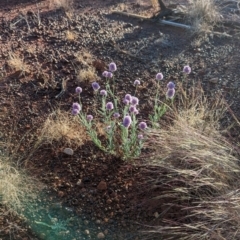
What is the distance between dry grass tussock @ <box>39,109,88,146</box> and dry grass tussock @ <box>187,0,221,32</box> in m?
1.97

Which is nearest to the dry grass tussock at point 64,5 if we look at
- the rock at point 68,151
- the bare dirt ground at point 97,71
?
the bare dirt ground at point 97,71

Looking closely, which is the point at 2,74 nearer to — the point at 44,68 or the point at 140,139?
the point at 44,68

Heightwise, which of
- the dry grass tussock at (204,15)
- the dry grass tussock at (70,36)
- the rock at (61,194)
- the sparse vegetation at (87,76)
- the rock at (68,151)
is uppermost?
the dry grass tussock at (204,15)

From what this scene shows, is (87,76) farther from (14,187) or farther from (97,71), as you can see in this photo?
(14,187)

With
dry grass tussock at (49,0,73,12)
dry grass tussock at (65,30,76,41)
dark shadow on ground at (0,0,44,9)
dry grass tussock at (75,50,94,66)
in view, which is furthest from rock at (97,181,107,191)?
dark shadow on ground at (0,0,44,9)

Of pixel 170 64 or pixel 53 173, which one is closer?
pixel 53 173

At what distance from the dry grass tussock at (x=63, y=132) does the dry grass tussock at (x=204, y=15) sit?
77.4 inches

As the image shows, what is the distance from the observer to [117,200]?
3.21 metres

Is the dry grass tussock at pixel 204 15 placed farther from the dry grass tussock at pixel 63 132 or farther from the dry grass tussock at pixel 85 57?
the dry grass tussock at pixel 63 132

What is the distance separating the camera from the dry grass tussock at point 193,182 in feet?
8.66

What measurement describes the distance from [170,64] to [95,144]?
1424mm

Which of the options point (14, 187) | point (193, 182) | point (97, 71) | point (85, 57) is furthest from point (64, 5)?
point (193, 182)

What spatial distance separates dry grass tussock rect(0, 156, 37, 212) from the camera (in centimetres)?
305

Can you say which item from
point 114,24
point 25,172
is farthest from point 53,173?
point 114,24
